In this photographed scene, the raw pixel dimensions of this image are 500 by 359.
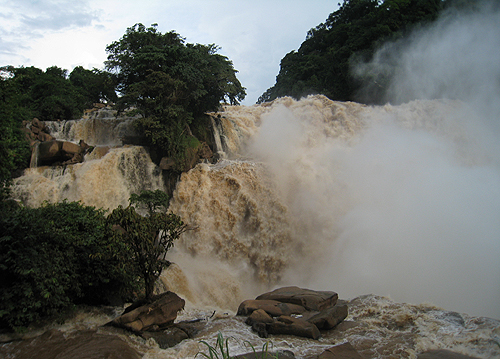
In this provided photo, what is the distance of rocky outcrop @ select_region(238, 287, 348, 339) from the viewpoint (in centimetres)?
738

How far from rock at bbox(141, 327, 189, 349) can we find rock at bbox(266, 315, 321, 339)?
1892 millimetres

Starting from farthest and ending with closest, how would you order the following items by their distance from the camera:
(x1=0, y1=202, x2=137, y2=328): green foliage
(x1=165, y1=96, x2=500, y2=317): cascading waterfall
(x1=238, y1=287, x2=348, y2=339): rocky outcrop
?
(x1=165, y1=96, x2=500, y2=317): cascading waterfall < (x1=238, y1=287, x2=348, y2=339): rocky outcrop < (x1=0, y1=202, x2=137, y2=328): green foliage

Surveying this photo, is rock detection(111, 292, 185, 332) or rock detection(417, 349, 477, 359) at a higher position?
rock detection(417, 349, 477, 359)

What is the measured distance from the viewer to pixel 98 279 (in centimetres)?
779

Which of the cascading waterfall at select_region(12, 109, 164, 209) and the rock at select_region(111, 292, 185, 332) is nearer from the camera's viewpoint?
the rock at select_region(111, 292, 185, 332)

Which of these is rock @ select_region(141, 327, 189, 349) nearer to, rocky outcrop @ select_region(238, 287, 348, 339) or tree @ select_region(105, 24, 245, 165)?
rocky outcrop @ select_region(238, 287, 348, 339)

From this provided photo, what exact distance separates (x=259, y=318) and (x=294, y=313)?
1.14 meters

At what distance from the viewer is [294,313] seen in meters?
8.56

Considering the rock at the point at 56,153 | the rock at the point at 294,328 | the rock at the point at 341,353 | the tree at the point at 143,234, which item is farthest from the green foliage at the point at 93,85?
the rock at the point at 341,353

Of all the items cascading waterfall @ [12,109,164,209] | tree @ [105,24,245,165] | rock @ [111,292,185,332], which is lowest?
rock @ [111,292,185,332]

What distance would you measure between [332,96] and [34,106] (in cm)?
2245

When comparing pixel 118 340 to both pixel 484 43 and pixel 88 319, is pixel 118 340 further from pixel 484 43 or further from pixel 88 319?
pixel 484 43

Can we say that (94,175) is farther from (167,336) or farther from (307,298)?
(307,298)

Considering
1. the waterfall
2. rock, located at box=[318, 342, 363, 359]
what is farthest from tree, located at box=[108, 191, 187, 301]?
rock, located at box=[318, 342, 363, 359]
